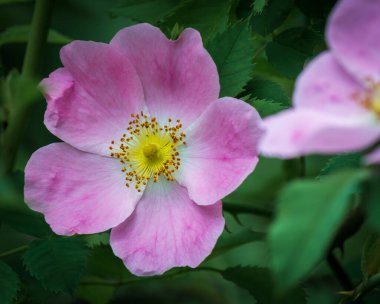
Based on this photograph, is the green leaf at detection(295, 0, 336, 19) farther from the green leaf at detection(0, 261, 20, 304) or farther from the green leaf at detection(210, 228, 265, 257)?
the green leaf at detection(0, 261, 20, 304)

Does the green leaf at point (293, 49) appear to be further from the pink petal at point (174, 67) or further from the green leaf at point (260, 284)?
the green leaf at point (260, 284)

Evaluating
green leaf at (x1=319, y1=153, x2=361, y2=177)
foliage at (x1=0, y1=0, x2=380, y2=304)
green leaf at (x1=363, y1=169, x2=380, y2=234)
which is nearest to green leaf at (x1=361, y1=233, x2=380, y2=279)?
foliage at (x1=0, y1=0, x2=380, y2=304)

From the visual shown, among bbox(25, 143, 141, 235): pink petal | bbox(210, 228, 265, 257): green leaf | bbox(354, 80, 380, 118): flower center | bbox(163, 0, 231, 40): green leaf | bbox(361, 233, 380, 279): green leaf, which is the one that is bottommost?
bbox(210, 228, 265, 257): green leaf

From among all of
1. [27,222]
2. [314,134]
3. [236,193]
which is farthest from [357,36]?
[236,193]

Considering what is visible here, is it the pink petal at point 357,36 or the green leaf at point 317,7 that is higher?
the pink petal at point 357,36

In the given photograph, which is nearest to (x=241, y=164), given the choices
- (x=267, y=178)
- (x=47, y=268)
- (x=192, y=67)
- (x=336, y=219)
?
(x=192, y=67)

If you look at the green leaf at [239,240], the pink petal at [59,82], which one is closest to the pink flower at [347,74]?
the pink petal at [59,82]
